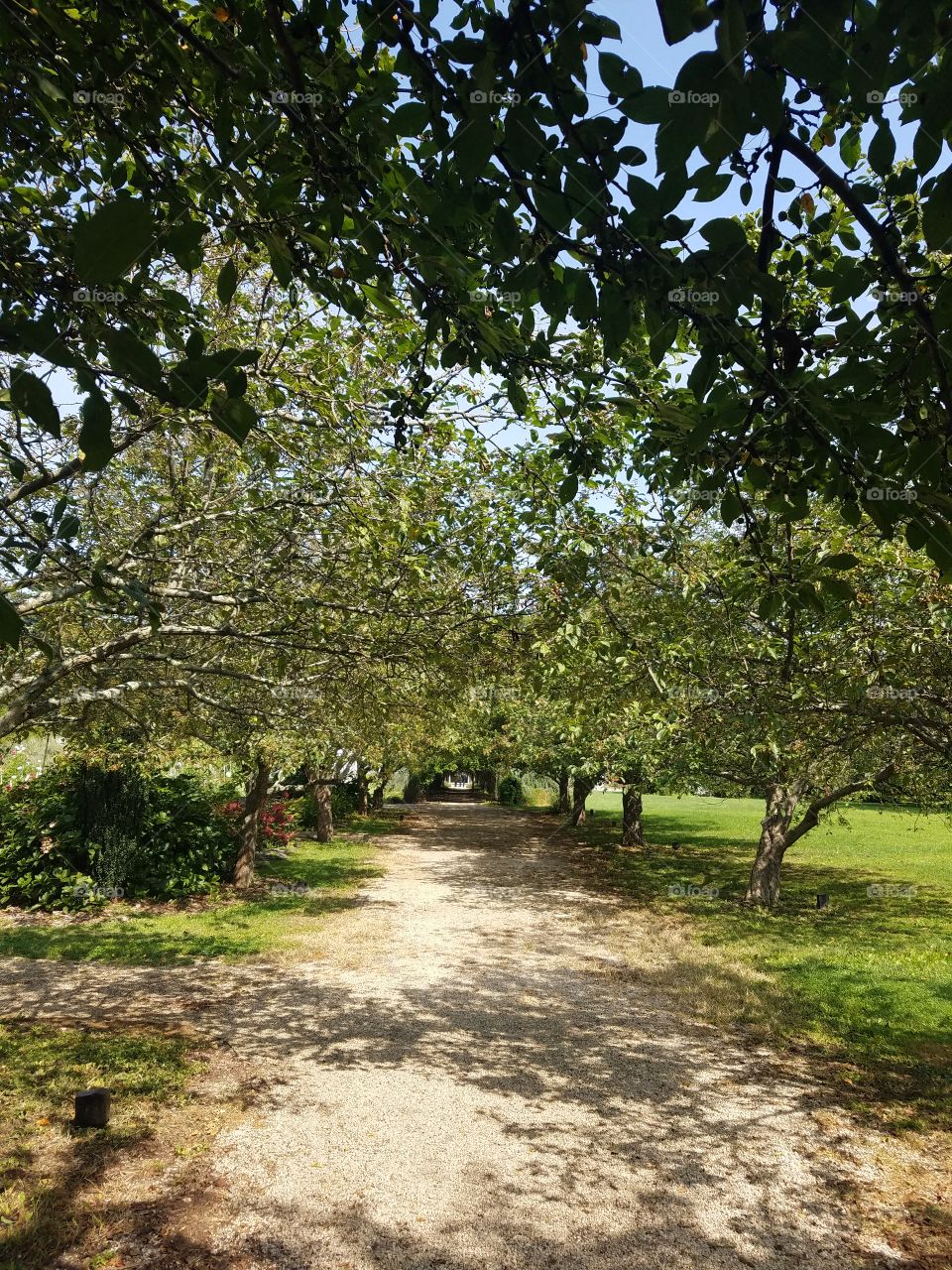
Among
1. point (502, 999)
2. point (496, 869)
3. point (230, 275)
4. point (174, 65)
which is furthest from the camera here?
point (496, 869)

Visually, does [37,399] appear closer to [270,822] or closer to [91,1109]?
[91,1109]

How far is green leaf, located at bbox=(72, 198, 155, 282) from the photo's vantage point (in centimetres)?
114

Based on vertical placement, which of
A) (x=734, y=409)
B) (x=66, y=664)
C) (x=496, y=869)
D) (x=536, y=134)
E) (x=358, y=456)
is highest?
(x=358, y=456)

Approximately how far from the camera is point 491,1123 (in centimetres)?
612

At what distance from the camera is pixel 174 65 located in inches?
118

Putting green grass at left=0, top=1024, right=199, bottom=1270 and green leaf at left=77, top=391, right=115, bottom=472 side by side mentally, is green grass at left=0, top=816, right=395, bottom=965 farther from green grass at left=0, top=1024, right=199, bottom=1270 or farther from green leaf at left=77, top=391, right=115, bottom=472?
green leaf at left=77, top=391, right=115, bottom=472

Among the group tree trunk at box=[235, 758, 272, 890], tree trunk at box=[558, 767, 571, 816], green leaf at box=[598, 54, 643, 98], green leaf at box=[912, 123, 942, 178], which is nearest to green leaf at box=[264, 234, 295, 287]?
green leaf at box=[598, 54, 643, 98]

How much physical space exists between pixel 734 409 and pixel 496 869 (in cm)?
1995

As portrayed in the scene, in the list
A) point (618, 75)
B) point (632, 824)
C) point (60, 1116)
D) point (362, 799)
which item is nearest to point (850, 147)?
point (618, 75)

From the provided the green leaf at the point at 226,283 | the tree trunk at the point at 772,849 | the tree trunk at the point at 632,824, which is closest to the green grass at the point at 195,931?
the tree trunk at the point at 772,849

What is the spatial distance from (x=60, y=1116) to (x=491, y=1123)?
3.34 m

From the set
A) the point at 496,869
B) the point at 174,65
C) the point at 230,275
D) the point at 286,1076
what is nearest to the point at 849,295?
the point at 230,275

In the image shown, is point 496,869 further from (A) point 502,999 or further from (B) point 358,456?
(B) point 358,456

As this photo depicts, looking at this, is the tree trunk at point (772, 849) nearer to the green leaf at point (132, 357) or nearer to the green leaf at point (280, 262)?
the green leaf at point (280, 262)
